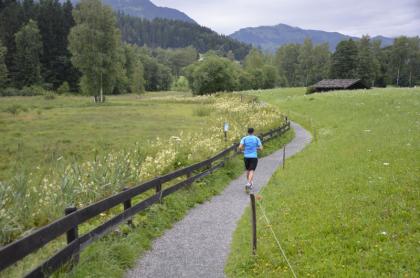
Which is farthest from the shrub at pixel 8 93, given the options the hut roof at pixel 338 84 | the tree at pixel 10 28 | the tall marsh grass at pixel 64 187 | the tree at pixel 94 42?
the hut roof at pixel 338 84

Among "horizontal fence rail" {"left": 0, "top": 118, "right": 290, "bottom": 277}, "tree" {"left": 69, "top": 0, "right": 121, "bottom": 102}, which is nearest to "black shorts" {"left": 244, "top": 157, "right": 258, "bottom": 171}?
"horizontal fence rail" {"left": 0, "top": 118, "right": 290, "bottom": 277}

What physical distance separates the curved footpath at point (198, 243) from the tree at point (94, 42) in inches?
1949

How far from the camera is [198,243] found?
29.3 ft

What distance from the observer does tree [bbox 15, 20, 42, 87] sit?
8450 cm

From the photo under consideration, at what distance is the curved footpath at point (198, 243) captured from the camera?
7.42 metres

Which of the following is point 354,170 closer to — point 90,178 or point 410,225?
point 410,225

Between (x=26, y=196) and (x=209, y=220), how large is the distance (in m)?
4.97

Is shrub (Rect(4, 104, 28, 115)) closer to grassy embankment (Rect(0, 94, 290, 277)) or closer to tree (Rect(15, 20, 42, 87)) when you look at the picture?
grassy embankment (Rect(0, 94, 290, 277))

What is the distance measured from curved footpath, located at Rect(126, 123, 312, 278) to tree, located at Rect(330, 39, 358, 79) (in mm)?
97775

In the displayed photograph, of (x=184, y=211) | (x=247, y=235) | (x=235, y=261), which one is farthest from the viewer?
(x=184, y=211)

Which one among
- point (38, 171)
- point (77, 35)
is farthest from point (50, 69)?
point (38, 171)

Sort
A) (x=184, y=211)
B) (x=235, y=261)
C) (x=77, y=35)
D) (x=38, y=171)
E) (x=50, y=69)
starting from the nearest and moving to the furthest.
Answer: (x=235, y=261) → (x=184, y=211) → (x=38, y=171) → (x=77, y=35) → (x=50, y=69)

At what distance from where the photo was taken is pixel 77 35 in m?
57.1

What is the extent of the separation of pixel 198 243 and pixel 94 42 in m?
54.5
